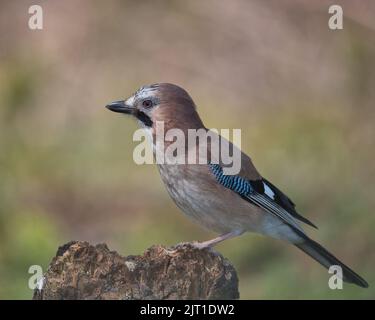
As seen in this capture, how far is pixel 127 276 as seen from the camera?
4.54m

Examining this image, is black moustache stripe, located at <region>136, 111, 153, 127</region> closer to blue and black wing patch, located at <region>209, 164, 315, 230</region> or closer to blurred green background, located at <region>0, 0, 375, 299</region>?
blue and black wing patch, located at <region>209, 164, 315, 230</region>

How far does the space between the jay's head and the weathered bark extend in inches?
41.2

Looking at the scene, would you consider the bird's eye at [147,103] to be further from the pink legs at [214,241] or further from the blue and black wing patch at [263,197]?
the pink legs at [214,241]

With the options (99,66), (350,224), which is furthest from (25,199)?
(350,224)

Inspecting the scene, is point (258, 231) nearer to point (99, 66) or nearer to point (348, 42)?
point (348, 42)

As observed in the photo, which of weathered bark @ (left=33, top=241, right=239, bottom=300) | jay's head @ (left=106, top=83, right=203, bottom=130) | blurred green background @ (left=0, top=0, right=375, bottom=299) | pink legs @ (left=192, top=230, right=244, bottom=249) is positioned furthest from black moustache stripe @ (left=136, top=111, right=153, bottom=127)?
blurred green background @ (left=0, top=0, right=375, bottom=299)

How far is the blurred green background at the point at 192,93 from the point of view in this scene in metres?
8.60

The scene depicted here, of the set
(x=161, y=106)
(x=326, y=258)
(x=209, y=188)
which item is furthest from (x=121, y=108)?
(x=326, y=258)

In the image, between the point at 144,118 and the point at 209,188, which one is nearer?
the point at 209,188

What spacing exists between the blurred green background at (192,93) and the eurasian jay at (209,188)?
2223 mm

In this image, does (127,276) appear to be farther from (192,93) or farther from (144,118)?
(192,93)

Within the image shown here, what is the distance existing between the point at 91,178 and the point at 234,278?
19.3 ft

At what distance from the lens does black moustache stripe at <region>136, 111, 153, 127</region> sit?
5.54m

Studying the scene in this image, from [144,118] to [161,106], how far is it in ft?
0.48
